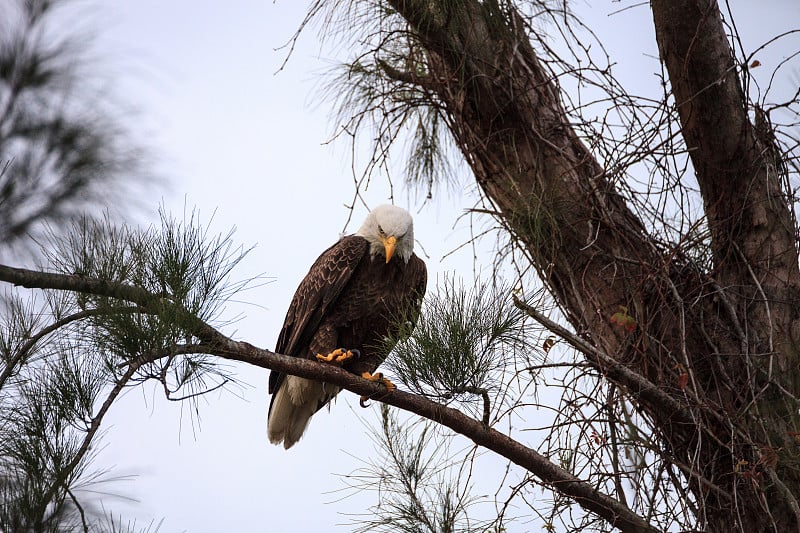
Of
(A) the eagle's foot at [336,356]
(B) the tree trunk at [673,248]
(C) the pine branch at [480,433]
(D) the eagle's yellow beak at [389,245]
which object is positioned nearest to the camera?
(C) the pine branch at [480,433]

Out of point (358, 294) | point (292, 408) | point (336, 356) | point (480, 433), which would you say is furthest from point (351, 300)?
point (480, 433)

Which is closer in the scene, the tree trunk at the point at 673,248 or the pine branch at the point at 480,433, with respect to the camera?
the pine branch at the point at 480,433

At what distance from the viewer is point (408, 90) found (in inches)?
142

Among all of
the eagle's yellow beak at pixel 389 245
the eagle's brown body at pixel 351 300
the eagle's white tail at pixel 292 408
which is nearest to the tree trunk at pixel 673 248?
the eagle's yellow beak at pixel 389 245

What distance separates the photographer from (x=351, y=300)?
12.6 ft

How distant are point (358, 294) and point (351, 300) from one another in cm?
4

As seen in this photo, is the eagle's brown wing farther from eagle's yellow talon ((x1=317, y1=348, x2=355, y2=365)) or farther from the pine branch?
the pine branch

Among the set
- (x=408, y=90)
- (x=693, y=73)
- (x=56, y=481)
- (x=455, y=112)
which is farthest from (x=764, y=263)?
(x=56, y=481)

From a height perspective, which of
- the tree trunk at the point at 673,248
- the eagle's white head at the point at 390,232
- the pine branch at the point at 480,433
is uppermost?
the eagle's white head at the point at 390,232

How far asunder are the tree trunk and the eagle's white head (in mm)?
523

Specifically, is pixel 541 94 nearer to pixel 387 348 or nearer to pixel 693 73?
pixel 693 73

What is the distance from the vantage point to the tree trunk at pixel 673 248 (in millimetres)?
2932

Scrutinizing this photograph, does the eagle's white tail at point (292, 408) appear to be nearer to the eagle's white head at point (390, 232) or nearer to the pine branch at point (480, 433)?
the eagle's white head at point (390, 232)

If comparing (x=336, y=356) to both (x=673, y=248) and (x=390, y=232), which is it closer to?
(x=390, y=232)
